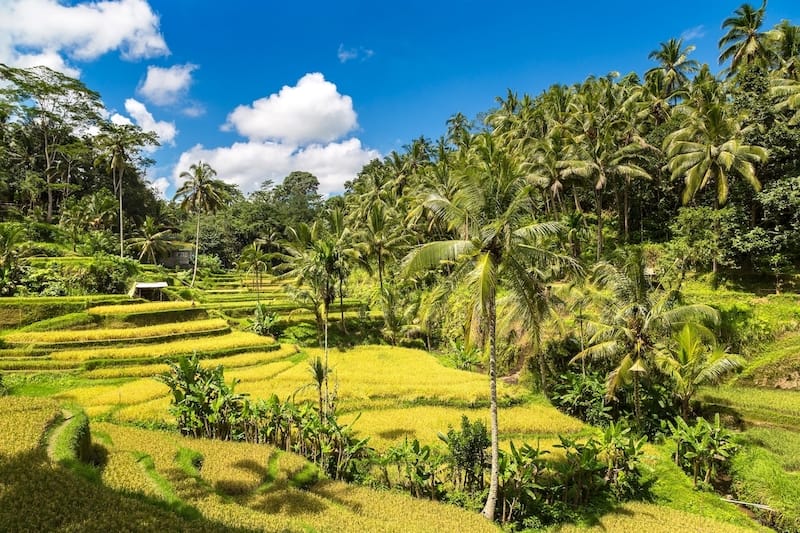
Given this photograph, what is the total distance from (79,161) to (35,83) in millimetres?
10607

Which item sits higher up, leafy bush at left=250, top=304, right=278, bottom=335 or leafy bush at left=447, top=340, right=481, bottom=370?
leafy bush at left=250, top=304, right=278, bottom=335

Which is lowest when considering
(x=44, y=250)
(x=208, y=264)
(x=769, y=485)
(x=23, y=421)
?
(x=769, y=485)

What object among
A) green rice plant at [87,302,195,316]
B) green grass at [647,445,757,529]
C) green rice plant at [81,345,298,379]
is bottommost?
green grass at [647,445,757,529]

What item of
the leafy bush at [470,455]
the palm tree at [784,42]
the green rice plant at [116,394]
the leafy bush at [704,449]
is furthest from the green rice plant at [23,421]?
the palm tree at [784,42]

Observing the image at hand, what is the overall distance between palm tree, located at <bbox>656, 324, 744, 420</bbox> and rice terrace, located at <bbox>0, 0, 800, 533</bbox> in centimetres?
10

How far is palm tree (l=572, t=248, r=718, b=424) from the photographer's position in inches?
644

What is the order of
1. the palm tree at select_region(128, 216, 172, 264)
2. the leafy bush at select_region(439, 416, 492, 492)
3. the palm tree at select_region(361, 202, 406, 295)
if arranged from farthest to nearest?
the palm tree at select_region(128, 216, 172, 264) < the palm tree at select_region(361, 202, 406, 295) < the leafy bush at select_region(439, 416, 492, 492)

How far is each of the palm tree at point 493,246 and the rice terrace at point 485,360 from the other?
0.09 meters

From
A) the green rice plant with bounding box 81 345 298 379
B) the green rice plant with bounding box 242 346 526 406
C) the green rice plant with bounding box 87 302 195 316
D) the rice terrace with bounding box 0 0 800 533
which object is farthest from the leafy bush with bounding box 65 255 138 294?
the green rice plant with bounding box 242 346 526 406

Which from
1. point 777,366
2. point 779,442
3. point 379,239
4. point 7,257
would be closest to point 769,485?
point 779,442

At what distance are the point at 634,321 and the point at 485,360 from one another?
36.2ft

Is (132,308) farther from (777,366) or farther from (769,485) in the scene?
(777,366)

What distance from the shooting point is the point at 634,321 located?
55.9ft

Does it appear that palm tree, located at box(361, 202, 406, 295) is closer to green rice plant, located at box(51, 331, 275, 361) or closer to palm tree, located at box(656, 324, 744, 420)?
green rice plant, located at box(51, 331, 275, 361)
